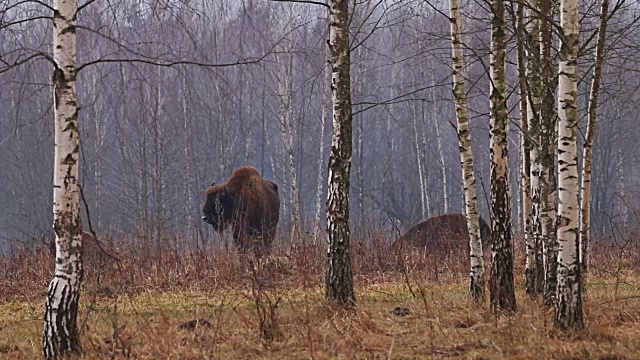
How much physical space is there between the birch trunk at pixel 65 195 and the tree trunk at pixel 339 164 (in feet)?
10.2

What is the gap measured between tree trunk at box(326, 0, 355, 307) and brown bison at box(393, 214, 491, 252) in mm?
6189

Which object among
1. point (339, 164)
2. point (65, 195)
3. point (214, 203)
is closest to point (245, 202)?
point (214, 203)

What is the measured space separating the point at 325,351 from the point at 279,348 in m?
0.47

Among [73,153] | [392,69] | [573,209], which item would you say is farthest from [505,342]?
[392,69]

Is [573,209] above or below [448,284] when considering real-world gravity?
above

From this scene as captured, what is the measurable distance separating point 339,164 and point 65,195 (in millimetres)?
3329

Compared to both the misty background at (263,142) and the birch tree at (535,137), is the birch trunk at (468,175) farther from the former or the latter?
the misty background at (263,142)

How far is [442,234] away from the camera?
1723cm

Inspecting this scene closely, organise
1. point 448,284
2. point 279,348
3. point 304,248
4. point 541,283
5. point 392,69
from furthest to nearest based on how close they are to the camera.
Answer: point 392,69
point 304,248
point 448,284
point 541,283
point 279,348

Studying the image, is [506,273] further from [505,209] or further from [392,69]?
[392,69]

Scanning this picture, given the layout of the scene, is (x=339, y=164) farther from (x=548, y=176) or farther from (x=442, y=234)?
(x=442, y=234)

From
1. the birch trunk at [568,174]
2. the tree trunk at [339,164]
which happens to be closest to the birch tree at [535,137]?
the birch trunk at [568,174]

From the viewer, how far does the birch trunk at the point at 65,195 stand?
256 inches

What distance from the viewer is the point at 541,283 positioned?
9.76m
